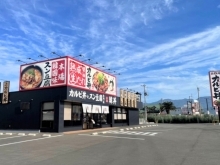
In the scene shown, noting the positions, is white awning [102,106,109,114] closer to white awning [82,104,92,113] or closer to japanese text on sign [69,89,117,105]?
japanese text on sign [69,89,117,105]

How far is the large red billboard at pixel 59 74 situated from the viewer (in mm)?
22188

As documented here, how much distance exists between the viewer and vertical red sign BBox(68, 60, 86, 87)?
22.5 m

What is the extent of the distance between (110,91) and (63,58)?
1022 cm

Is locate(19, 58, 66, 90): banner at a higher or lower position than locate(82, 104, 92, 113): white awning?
higher

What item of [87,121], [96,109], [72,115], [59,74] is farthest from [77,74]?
[87,121]

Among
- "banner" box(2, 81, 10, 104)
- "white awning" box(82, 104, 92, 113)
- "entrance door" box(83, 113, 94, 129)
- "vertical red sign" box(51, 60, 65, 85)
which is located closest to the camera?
"vertical red sign" box(51, 60, 65, 85)

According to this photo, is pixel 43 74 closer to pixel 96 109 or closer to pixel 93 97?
pixel 93 97

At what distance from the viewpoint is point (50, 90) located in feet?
71.5

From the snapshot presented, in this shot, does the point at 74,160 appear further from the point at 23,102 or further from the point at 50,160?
the point at 23,102

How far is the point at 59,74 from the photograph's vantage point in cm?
2227

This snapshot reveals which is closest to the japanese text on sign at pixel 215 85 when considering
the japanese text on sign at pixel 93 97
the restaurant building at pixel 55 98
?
the japanese text on sign at pixel 93 97

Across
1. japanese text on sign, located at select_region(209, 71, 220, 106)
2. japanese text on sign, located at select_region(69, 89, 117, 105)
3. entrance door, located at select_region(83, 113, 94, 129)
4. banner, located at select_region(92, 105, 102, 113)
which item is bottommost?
entrance door, located at select_region(83, 113, 94, 129)

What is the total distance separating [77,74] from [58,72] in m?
2.00

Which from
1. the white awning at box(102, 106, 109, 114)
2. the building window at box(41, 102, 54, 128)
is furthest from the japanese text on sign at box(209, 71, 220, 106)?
the building window at box(41, 102, 54, 128)
